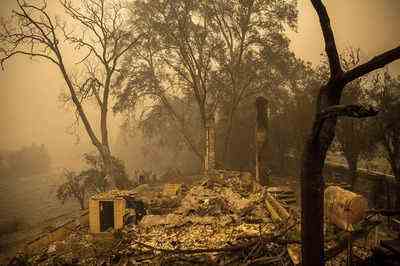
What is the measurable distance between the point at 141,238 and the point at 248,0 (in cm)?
1710

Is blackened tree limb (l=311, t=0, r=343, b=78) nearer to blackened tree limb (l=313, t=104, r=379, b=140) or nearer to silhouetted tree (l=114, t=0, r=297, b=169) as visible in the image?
blackened tree limb (l=313, t=104, r=379, b=140)

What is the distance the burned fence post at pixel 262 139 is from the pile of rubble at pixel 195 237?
77.1 inches

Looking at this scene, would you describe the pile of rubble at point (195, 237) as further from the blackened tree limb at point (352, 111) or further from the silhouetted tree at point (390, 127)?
the silhouetted tree at point (390, 127)

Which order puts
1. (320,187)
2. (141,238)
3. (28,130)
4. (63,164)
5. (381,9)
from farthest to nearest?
1. (28,130)
2. (63,164)
3. (381,9)
4. (141,238)
5. (320,187)

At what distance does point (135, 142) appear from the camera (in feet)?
153

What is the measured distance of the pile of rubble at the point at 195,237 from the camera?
27.7 ft

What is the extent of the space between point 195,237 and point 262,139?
7.34 metres

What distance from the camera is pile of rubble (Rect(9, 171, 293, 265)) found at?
27.7 ft

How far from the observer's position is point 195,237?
9.85m

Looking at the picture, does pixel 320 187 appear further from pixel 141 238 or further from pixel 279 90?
pixel 279 90

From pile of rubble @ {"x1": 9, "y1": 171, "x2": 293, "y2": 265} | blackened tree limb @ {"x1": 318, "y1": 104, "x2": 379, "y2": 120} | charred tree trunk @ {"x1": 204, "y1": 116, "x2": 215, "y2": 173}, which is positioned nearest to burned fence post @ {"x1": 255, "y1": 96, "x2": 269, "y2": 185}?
pile of rubble @ {"x1": 9, "y1": 171, "x2": 293, "y2": 265}

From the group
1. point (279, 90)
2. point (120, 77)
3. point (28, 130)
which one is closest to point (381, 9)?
point (279, 90)

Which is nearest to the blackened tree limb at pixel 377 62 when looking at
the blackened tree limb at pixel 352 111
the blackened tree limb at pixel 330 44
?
the blackened tree limb at pixel 330 44

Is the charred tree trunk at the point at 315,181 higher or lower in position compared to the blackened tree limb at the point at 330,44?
lower
